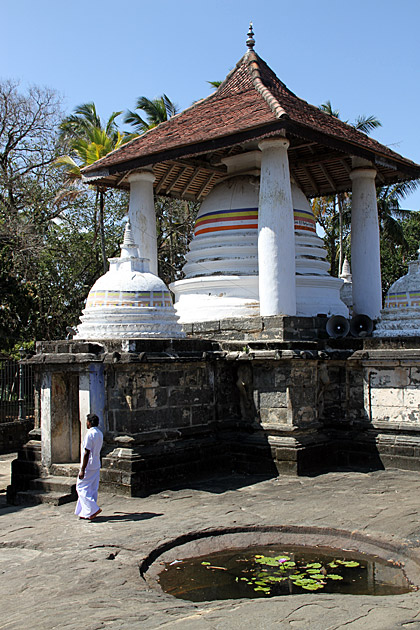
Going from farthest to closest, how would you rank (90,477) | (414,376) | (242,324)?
(242,324) → (414,376) → (90,477)

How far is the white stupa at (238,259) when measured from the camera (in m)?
11.1

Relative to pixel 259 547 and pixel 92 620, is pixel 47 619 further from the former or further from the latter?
pixel 259 547

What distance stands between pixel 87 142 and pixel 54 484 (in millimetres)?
14034

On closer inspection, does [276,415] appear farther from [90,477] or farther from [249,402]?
[90,477]

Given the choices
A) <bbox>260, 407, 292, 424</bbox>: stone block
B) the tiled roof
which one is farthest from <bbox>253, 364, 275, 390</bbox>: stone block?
the tiled roof

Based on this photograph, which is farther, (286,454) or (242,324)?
(242,324)

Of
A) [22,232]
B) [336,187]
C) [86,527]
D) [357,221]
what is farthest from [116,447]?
[22,232]

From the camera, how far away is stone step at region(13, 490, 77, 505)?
7.98 meters

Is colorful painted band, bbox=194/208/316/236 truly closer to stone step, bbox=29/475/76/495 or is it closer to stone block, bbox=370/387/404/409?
stone block, bbox=370/387/404/409

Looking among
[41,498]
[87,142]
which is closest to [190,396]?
[41,498]

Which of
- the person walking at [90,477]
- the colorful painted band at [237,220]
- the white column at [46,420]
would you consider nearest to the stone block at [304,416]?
the person walking at [90,477]

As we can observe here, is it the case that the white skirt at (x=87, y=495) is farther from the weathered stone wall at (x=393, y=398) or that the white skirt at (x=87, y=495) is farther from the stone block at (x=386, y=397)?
the stone block at (x=386, y=397)

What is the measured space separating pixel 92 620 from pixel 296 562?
2.20 meters

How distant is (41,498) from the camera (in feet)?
26.6
